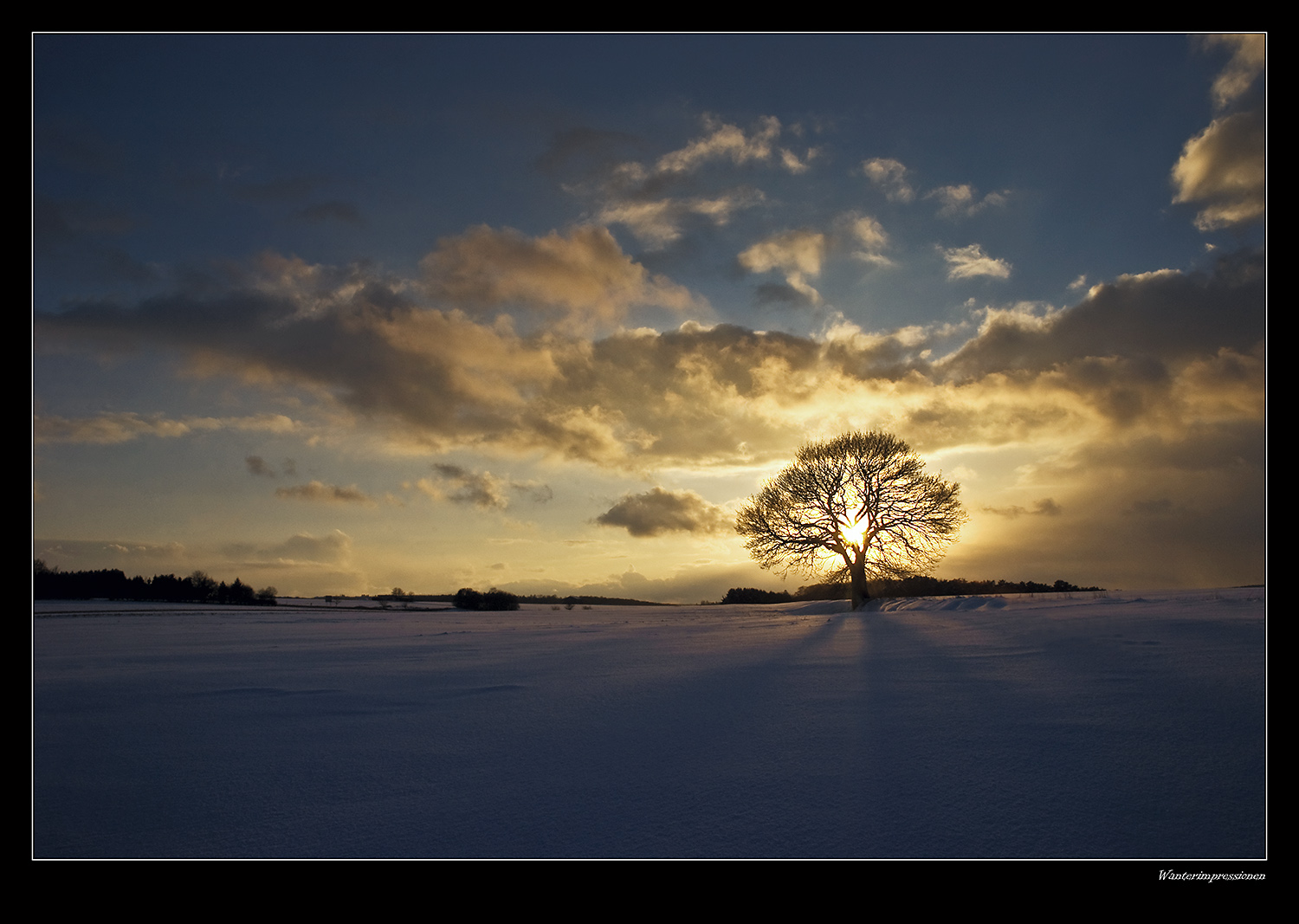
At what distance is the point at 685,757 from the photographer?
3.10m

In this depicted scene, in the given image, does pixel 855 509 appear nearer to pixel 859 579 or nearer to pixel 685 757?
pixel 859 579

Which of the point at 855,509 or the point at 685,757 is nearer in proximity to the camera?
the point at 685,757

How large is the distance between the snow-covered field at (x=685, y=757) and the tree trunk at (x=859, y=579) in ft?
49.4

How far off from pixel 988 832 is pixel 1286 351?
4.69 m

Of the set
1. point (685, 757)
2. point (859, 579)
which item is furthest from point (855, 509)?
point (685, 757)

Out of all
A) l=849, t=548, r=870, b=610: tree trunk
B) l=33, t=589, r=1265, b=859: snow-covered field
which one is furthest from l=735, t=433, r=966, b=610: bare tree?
l=33, t=589, r=1265, b=859: snow-covered field

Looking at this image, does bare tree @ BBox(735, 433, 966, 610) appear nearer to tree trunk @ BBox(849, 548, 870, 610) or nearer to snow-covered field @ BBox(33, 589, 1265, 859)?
tree trunk @ BBox(849, 548, 870, 610)

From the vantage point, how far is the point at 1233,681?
3963mm

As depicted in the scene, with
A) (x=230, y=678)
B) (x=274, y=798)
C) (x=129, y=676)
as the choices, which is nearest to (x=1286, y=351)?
(x=274, y=798)

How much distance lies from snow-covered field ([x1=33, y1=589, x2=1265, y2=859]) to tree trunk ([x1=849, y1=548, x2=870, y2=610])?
15060 millimetres

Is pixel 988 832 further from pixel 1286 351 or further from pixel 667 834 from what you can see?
pixel 1286 351

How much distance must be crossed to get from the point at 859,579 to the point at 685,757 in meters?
19.6

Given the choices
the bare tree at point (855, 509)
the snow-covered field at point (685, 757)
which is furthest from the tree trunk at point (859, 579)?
the snow-covered field at point (685, 757)

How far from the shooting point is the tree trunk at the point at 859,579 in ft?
69.6
